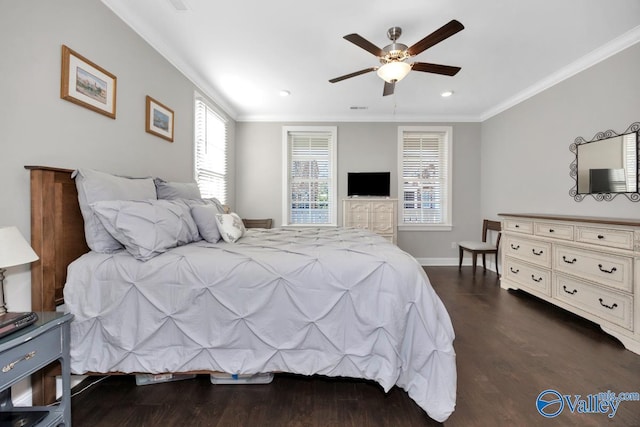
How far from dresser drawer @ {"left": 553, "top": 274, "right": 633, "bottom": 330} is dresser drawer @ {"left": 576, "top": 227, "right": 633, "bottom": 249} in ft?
1.28

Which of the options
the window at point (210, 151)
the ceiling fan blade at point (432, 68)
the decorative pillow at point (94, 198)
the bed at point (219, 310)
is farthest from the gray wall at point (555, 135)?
the window at point (210, 151)

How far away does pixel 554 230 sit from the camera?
9.05ft

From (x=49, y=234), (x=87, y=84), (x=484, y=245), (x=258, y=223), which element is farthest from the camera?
(x=258, y=223)

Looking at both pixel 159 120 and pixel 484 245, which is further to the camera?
pixel 484 245

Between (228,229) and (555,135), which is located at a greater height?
(555,135)

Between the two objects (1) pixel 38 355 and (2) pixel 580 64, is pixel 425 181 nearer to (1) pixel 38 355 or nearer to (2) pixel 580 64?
(2) pixel 580 64

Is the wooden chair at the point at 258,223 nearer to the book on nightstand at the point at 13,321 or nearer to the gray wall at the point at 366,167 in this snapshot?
the gray wall at the point at 366,167

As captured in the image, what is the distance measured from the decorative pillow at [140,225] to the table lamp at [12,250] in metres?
0.42

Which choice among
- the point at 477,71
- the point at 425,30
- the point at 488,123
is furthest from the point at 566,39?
the point at 488,123

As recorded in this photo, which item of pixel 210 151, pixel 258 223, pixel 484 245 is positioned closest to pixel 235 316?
pixel 210 151

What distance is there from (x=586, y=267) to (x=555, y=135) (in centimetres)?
180

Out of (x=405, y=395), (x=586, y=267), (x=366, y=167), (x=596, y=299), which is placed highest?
(x=366, y=167)

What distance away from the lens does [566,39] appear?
8.30ft

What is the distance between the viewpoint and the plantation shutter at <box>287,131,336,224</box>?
4.87 meters
